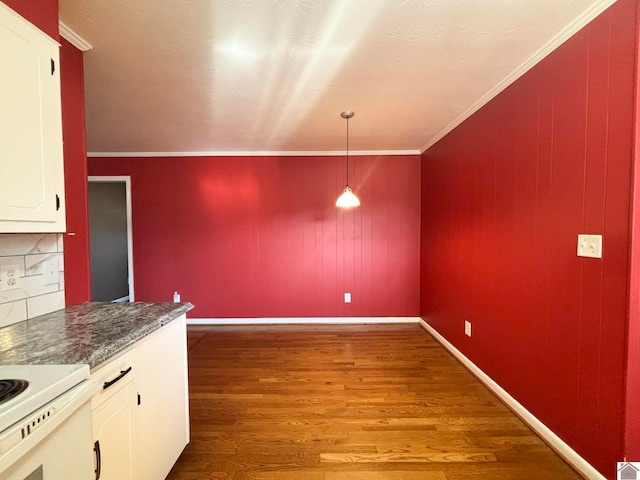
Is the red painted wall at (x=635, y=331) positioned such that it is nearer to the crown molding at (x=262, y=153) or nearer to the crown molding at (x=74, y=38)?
the crown molding at (x=262, y=153)

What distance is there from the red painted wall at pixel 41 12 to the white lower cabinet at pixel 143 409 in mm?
1552

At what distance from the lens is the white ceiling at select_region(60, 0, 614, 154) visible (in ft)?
4.66

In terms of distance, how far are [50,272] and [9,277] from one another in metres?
0.19

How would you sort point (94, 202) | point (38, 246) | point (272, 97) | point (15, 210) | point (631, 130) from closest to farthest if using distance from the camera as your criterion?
point (15, 210) < point (631, 130) < point (38, 246) < point (272, 97) < point (94, 202)

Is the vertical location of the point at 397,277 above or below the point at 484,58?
below

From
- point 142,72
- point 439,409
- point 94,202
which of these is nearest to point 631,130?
point 439,409

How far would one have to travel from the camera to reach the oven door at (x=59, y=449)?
65 centimetres

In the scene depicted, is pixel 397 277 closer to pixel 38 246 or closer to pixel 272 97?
pixel 272 97

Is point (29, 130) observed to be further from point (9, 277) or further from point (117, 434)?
point (117, 434)

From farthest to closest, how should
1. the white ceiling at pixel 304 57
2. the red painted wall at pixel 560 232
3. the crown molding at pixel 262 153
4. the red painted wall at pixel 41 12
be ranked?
the crown molding at pixel 262 153 < the white ceiling at pixel 304 57 < the red painted wall at pixel 560 232 < the red painted wall at pixel 41 12

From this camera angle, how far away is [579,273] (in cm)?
149

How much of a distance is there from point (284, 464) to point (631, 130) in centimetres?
245

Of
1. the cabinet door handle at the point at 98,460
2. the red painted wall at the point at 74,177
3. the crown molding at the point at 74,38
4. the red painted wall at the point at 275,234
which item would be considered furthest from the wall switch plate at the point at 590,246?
the crown molding at the point at 74,38

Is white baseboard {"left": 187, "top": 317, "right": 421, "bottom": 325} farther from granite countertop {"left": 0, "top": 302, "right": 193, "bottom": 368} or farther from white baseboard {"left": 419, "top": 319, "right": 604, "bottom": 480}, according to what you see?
granite countertop {"left": 0, "top": 302, "right": 193, "bottom": 368}
